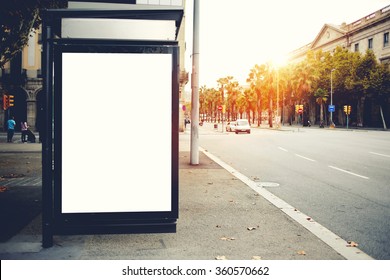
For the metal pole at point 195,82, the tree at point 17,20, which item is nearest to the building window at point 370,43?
the metal pole at point 195,82

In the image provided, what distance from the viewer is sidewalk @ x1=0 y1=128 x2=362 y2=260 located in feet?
14.5

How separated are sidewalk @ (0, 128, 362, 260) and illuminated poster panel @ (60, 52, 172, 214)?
0.51 meters

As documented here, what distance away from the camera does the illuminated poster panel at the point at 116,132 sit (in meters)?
4.47

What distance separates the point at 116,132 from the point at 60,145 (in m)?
0.67

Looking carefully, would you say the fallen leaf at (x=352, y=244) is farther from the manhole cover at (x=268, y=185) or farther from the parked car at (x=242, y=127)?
the parked car at (x=242, y=127)

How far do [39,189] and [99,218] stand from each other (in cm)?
465

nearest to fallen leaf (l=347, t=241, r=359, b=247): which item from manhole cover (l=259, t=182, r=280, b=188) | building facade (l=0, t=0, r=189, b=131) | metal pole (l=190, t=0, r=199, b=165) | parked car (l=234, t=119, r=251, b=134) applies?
manhole cover (l=259, t=182, r=280, b=188)

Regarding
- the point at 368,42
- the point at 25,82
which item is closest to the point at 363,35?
the point at 368,42

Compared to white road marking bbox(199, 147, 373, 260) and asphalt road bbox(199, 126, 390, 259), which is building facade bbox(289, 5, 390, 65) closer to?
asphalt road bbox(199, 126, 390, 259)

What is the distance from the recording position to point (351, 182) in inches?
384

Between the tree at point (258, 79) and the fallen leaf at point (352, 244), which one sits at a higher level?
the tree at point (258, 79)

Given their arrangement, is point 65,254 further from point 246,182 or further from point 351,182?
point 351,182

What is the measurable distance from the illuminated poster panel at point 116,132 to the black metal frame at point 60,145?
6 centimetres
